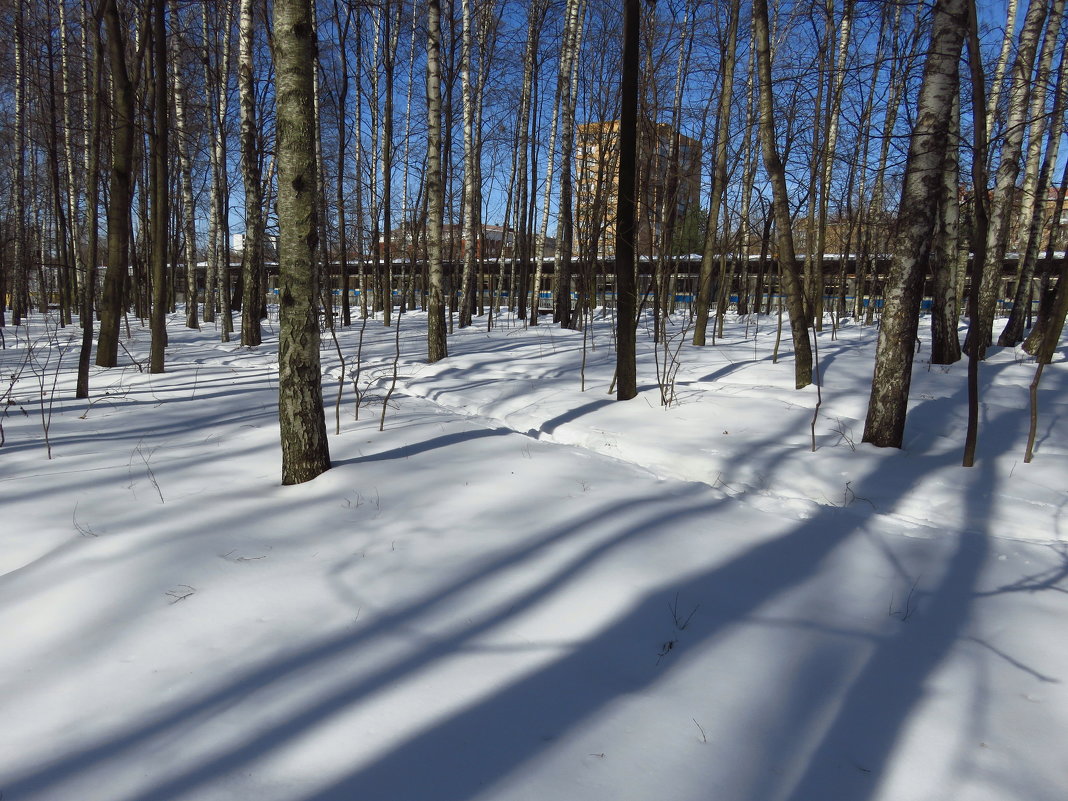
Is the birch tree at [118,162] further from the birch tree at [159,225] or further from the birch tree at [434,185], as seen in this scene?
the birch tree at [434,185]

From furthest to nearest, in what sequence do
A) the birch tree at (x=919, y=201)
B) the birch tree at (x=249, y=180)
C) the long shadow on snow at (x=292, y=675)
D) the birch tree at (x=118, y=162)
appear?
the birch tree at (x=249, y=180) < the birch tree at (x=118, y=162) < the birch tree at (x=919, y=201) < the long shadow on snow at (x=292, y=675)

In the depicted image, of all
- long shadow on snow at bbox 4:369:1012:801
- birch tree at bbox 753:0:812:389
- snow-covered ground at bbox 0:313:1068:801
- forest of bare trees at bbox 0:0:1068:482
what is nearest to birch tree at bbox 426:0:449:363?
forest of bare trees at bbox 0:0:1068:482

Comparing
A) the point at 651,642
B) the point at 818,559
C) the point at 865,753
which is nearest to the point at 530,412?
the point at 818,559

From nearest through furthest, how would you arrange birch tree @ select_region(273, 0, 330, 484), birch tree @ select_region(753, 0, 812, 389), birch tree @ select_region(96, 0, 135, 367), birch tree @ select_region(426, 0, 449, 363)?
birch tree @ select_region(273, 0, 330, 484) → birch tree @ select_region(753, 0, 812, 389) → birch tree @ select_region(96, 0, 135, 367) → birch tree @ select_region(426, 0, 449, 363)

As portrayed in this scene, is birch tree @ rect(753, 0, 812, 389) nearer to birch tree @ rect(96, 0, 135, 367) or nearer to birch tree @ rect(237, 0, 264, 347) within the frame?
birch tree @ rect(96, 0, 135, 367)

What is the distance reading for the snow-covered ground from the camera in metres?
1.88

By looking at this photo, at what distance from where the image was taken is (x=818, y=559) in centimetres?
328

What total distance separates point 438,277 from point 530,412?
396cm

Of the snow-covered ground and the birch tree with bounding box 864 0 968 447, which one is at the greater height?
the birch tree with bounding box 864 0 968 447

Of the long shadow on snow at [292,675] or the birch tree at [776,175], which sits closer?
the long shadow on snow at [292,675]

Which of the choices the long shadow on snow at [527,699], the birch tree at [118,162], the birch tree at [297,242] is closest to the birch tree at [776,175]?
the long shadow on snow at [527,699]

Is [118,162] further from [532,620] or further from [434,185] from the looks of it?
[532,620]

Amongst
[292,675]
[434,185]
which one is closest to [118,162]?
[434,185]

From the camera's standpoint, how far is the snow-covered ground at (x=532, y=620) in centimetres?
188
